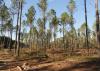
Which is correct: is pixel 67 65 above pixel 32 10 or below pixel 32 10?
below

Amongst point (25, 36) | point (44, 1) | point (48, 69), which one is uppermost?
point (44, 1)

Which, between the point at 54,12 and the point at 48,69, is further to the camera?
the point at 54,12

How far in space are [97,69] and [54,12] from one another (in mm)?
44037

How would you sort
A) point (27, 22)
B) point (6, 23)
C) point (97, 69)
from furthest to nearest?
point (27, 22) → point (6, 23) → point (97, 69)

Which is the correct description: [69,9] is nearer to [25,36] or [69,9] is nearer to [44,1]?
[44,1]

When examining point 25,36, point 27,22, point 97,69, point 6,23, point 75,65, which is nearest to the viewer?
point 97,69

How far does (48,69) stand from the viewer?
13070 millimetres

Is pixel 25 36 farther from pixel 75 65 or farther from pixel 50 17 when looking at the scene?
pixel 75 65

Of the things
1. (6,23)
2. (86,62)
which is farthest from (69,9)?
(86,62)

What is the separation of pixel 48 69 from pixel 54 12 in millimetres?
42720

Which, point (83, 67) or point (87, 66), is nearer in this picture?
point (83, 67)

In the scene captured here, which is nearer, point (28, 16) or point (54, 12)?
point (28, 16)

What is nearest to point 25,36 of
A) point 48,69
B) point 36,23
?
point 36,23

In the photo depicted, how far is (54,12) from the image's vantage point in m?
55.0
